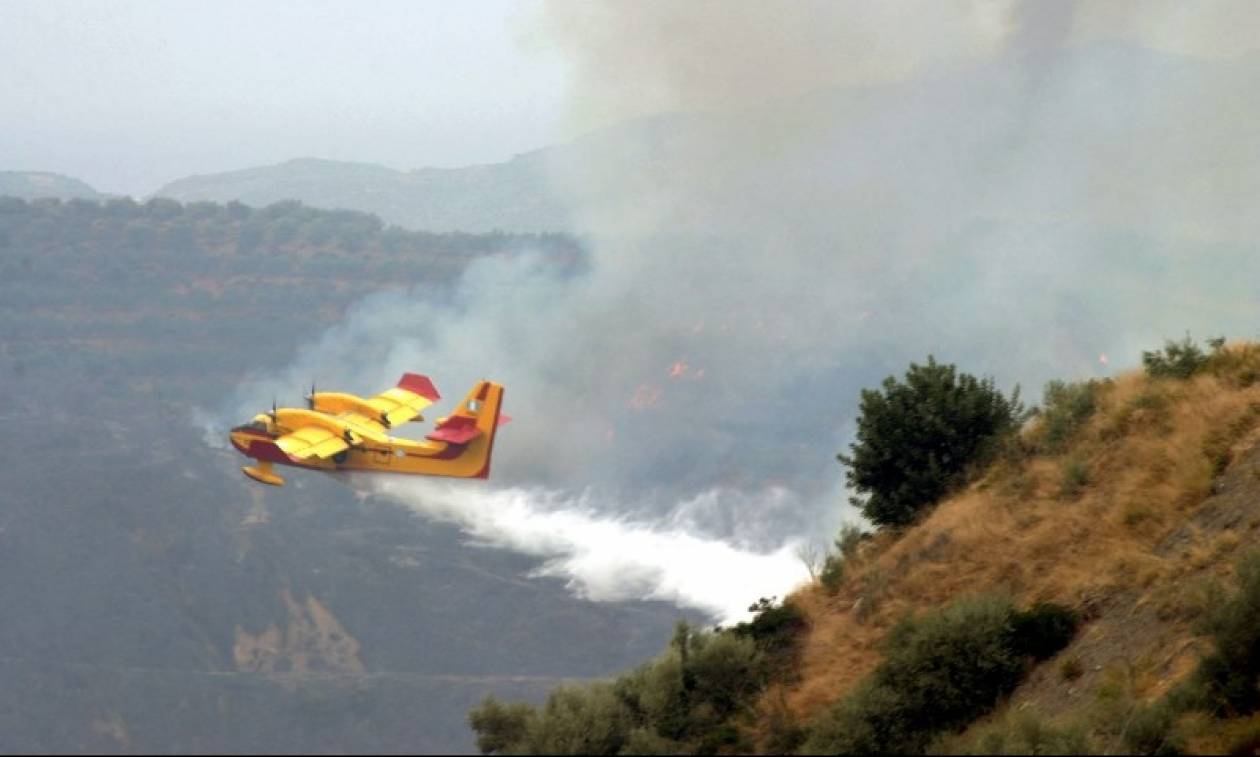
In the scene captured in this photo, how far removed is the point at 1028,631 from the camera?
26.9 metres

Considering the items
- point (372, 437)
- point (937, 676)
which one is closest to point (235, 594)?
point (372, 437)

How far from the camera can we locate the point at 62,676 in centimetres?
9438

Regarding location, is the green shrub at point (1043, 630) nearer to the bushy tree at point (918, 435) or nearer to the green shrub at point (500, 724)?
the green shrub at point (500, 724)

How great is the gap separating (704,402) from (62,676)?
96112 millimetres

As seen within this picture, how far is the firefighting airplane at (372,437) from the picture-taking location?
75000mm

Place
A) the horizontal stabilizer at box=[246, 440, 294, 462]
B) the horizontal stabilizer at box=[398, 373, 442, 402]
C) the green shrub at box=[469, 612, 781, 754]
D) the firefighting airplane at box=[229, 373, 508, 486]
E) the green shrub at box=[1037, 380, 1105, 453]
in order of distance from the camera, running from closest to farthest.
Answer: the green shrub at box=[469, 612, 781, 754] < the green shrub at box=[1037, 380, 1105, 453] < the firefighting airplane at box=[229, 373, 508, 486] < the horizontal stabilizer at box=[246, 440, 294, 462] < the horizontal stabilizer at box=[398, 373, 442, 402]

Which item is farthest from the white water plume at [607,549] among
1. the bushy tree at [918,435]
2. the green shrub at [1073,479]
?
the green shrub at [1073,479]

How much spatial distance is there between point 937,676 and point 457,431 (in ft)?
175

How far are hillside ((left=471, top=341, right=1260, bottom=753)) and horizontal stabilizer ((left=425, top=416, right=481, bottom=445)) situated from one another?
134 ft

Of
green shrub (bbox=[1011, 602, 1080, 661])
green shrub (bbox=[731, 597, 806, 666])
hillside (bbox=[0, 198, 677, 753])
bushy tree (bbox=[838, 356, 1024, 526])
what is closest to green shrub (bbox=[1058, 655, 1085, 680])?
green shrub (bbox=[1011, 602, 1080, 661])

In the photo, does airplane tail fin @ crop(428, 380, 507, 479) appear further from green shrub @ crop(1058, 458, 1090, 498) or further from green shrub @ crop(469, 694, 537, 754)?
green shrub @ crop(469, 694, 537, 754)

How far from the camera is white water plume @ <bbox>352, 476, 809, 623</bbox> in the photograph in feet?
374

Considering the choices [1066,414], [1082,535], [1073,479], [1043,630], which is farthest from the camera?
[1066,414]

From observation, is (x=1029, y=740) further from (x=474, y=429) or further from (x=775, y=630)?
(x=474, y=429)
